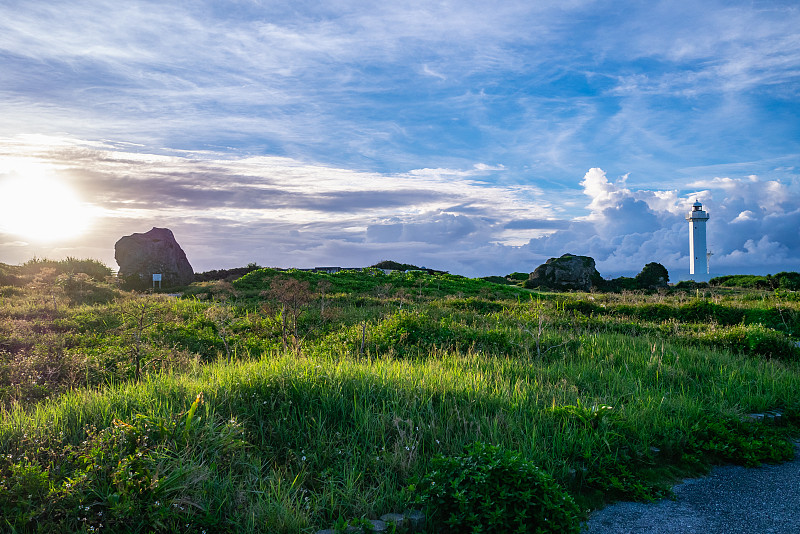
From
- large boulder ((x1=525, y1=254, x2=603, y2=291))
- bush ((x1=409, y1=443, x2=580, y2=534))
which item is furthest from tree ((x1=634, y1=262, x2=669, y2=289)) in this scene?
bush ((x1=409, y1=443, x2=580, y2=534))

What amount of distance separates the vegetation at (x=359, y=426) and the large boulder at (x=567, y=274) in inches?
778

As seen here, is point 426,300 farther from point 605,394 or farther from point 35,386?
point 35,386

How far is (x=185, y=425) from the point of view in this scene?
4535mm

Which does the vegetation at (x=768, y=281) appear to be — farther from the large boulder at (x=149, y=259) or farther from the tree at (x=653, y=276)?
the large boulder at (x=149, y=259)

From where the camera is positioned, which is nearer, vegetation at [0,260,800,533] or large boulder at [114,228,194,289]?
vegetation at [0,260,800,533]

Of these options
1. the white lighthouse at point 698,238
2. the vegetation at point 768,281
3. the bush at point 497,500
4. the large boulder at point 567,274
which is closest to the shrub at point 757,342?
the bush at point 497,500

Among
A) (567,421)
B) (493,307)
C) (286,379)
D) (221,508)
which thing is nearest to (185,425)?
(221,508)

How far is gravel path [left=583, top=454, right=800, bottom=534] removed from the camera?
4.43m

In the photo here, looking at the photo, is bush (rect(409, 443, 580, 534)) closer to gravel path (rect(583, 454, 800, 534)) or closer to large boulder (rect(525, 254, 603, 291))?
gravel path (rect(583, 454, 800, 534))

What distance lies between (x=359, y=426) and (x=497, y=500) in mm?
1668

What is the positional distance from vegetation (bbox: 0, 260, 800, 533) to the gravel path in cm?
18

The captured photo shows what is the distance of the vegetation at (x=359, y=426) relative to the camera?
3900mm

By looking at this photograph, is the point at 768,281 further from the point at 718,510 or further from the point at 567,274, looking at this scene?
the point at 718,510

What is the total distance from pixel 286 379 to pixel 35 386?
365cm
